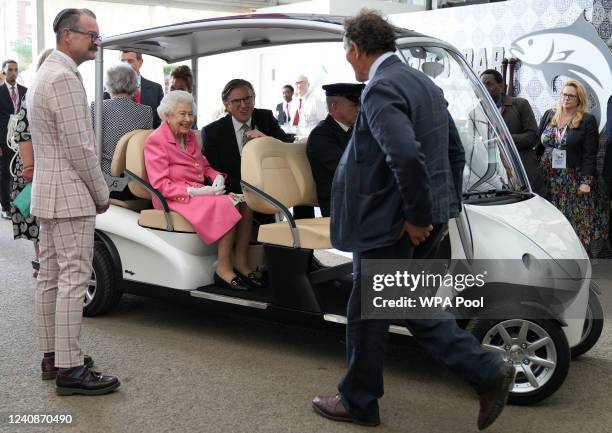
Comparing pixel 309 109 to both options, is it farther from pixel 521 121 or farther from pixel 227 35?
pixel 227 35

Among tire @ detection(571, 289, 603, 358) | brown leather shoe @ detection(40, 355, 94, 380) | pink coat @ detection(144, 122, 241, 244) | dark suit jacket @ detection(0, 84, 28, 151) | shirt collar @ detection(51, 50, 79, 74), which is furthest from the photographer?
dark suit jacket @ detection(0, 84, 28, 151)

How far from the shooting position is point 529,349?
11.4ft

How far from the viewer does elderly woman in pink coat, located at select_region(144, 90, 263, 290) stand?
4.39 metres

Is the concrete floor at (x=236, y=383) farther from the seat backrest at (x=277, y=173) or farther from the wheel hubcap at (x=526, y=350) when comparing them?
the seat backrest at (x=277, y=173)

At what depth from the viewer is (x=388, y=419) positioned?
3285mm

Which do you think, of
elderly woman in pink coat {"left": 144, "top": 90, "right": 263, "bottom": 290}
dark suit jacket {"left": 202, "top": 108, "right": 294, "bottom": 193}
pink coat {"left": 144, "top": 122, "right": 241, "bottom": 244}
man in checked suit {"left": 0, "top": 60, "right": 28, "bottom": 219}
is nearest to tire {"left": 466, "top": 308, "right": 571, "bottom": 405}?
elderly woman in pink coat {"left": 144, "top": 90, "right": 263, "bottom": 290}

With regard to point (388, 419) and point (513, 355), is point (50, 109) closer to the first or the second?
point (388, 419)

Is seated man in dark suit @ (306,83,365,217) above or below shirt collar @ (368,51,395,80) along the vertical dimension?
below

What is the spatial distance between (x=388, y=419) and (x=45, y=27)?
38.9 feet

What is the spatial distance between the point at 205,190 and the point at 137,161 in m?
0.47

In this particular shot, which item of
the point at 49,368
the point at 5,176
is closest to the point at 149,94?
the point at 49,368

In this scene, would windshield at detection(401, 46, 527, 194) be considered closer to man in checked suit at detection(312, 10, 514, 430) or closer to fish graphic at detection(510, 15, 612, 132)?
man in checked suit at detection(312, 10, 514, 430)

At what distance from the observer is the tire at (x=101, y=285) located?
4645 mm

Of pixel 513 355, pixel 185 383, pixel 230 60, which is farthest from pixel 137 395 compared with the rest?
pixel 230 60
